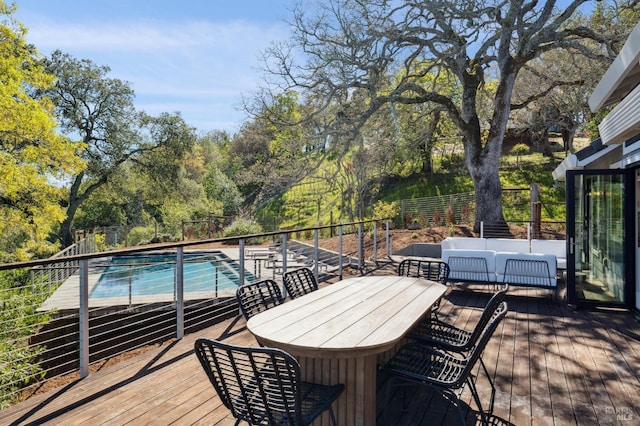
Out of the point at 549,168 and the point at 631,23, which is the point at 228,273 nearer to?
the point at 631,23

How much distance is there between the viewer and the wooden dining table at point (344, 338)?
1934 mm

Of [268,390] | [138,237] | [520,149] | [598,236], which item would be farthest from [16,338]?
[520,149]

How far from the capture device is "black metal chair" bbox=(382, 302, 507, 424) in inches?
82.9

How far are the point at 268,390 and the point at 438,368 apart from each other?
1051mm

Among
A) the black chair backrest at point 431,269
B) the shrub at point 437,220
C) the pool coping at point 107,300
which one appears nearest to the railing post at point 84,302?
the black chair backrest at point 431,269

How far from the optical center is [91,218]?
74.0ft

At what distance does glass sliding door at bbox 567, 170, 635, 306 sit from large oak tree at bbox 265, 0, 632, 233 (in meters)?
5.66

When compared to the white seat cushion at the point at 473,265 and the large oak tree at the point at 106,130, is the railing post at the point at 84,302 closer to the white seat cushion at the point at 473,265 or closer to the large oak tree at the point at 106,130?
the white seat cushion at the point at 473,265

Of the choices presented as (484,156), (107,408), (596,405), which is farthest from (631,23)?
(107,408)

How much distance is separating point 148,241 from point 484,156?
546 inches

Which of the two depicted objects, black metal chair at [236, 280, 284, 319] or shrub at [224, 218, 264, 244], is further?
shrub at [224, 218, 264, 244]

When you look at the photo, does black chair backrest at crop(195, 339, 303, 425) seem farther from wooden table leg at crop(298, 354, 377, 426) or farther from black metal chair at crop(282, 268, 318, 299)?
black metal chair at crop(282, 268, 318, 299)

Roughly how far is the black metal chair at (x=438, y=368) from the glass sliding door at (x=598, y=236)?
3659 mm

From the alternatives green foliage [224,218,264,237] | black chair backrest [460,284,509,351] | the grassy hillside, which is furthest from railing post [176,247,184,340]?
the grassy hillside
